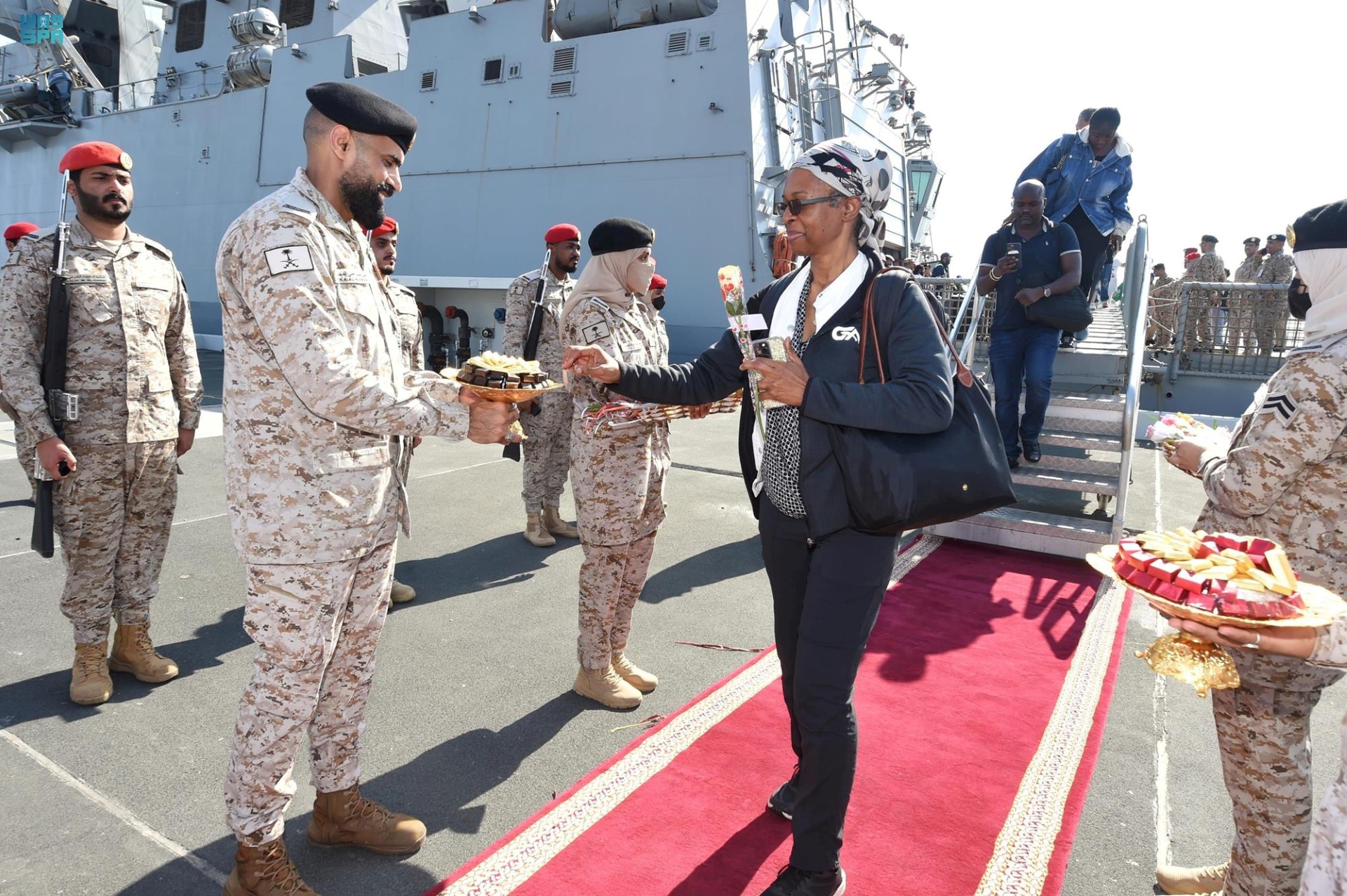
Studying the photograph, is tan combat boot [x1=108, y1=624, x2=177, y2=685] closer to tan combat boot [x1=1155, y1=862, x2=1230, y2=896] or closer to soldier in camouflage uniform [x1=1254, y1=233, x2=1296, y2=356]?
tan combat boot [x1=1155, y1=862, x2=1230, y2=896]

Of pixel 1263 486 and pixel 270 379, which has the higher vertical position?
pixel 270 379

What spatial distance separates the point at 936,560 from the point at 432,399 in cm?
425

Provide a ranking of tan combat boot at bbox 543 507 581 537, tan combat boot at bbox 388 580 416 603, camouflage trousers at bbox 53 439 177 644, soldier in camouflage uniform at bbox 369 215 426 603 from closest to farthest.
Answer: soldier in camouflage uniform at bbox 369 215 426 603 < camouflage trousers at bbox 53 439 177 644 < tan combat boot at bbox 388 580 416 603 < tan combat boot at bbox 543 507 581 537

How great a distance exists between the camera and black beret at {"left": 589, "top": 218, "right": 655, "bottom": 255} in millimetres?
3201

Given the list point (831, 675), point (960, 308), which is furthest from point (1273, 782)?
point (960, 308)

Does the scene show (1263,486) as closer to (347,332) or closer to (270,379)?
(347,332)

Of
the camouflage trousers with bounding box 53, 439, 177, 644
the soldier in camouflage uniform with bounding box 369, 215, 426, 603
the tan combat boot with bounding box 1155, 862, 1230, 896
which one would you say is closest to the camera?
the tan combat boot with bounding box 1155, 862, 1230, 896

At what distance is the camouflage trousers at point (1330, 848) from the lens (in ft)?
4.48

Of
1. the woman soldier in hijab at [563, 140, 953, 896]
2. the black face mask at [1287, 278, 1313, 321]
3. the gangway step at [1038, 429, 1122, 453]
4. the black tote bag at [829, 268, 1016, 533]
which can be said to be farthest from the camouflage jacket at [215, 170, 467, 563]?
the gangway step at [1038, 429, 1122, 453]

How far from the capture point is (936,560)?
546 centimetres

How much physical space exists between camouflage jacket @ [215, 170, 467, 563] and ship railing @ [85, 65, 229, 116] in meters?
19.3

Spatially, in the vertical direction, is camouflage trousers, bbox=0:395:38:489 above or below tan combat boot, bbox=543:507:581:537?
above

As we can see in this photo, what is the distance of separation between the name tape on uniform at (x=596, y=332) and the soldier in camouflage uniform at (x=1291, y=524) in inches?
81.6

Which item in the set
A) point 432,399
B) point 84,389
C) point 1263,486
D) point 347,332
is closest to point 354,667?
point 432,399
